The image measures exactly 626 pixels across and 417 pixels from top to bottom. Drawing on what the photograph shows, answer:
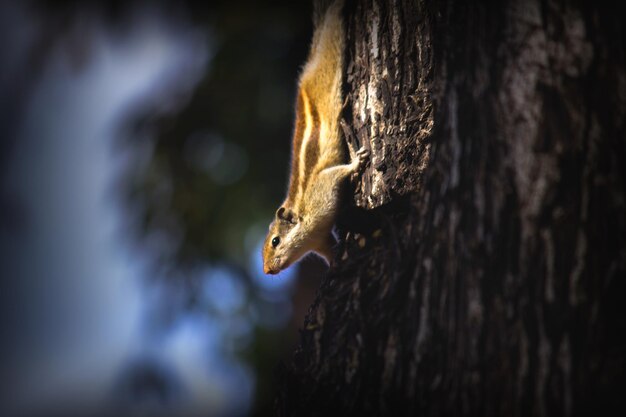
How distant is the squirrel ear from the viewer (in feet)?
8.91

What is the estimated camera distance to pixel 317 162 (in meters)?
2.44

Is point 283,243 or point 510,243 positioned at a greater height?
point 283,243

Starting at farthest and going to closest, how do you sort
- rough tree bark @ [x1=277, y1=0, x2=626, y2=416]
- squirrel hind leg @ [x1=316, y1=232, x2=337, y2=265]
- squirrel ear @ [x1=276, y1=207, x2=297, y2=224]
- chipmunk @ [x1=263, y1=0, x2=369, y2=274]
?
squirrel ear @ [x1=276, y1=207, x2=297, y2=224]
squirrel hind leg @ [x1=316, y1=232, x2=337, y2=265]
chipmunk @ [x1=263, y1=0, x2=369, y2=274]
rough tree bark @ [x1=277, y1=0, x2=626, y2=416]

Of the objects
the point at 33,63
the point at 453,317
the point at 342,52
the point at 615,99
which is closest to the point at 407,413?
the point at 453,317

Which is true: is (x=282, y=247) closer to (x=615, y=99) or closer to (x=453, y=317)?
(x=453, y=317)

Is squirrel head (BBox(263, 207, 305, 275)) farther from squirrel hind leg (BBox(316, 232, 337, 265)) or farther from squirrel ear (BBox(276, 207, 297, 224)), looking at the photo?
squirrel hind leg (BBox(316, 232, 337, 265))

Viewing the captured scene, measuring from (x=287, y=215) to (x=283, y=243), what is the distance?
0.50ft

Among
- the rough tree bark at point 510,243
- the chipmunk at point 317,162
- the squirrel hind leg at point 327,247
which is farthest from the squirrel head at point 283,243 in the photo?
the rough tree bark at point 510,243

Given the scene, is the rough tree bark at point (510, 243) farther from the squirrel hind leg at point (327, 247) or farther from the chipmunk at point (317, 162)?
the squirrel hind leg at point (327, 247)

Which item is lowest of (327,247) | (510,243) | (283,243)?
(510,243)

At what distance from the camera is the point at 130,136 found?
15.1 feet

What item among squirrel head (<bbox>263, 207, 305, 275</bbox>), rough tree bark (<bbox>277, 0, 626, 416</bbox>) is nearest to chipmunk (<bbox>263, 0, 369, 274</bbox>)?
squirrel head (<bbox>263, 207, 305, 275</bbox>)

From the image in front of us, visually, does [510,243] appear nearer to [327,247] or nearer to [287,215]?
[327,247]

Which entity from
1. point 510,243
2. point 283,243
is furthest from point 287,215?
point 510,243
